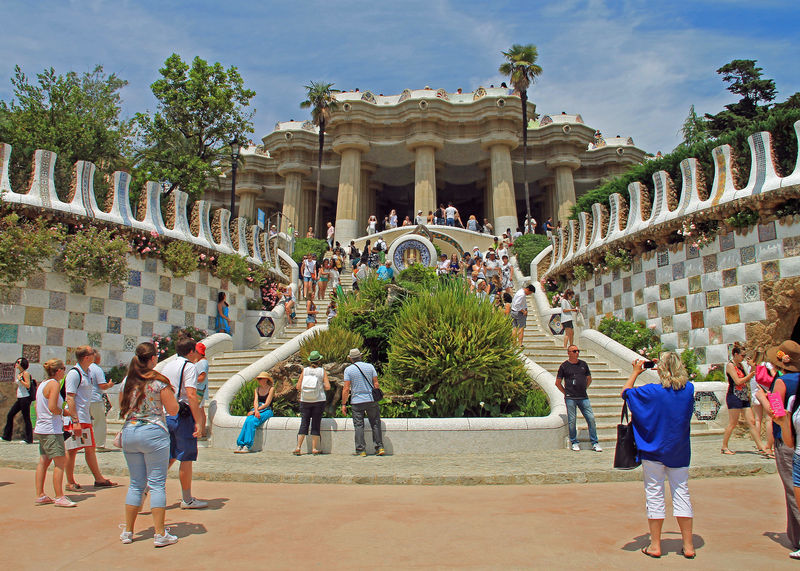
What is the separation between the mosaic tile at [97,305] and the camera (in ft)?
44.7

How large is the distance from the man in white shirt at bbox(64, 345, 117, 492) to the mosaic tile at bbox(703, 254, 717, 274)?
39.8 feet

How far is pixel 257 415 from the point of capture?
32.0 feet

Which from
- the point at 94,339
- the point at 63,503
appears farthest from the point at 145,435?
the point at 94,339

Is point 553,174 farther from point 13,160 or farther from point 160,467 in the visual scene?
point 160,467

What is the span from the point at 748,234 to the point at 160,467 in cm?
1211

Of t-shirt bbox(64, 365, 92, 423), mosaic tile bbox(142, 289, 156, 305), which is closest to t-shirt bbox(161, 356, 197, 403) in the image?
t-shirt bbox(64, 365, 92, 423)

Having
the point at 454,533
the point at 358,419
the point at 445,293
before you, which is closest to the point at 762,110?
the point at 445,293

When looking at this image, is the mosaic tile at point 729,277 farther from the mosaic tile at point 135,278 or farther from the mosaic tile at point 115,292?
the mosaic tile at point 115,292

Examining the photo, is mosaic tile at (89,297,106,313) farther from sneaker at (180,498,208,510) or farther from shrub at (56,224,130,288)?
sneaker at (180,498,208,510)

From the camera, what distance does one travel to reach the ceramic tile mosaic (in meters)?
12.1

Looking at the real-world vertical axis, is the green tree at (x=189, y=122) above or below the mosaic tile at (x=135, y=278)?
above

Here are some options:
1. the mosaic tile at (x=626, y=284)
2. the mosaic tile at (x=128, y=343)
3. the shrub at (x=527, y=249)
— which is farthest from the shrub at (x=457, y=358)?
the shrub at (x=527, y=249)

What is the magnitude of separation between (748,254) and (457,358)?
6.67 metres

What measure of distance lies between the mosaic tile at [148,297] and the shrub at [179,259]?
2.72ft
